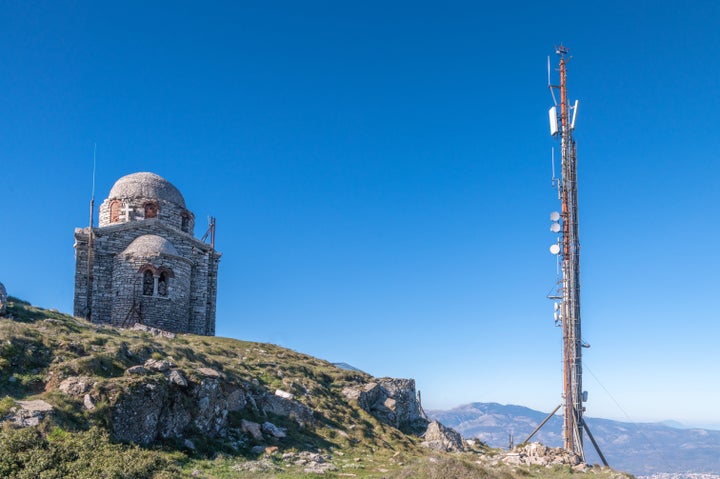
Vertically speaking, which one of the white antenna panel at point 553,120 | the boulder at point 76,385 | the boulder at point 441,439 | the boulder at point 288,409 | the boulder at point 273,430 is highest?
the white antenna panel at point 553,120

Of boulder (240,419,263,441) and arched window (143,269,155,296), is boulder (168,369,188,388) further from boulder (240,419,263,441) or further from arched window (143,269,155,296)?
arched window (143,269,155,296)

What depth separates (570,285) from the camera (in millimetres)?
26562

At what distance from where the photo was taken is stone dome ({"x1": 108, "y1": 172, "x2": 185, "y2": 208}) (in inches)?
1727

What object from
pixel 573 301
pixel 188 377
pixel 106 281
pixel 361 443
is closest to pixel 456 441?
pixel 361 443

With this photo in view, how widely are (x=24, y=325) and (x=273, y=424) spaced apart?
1012 centimetres

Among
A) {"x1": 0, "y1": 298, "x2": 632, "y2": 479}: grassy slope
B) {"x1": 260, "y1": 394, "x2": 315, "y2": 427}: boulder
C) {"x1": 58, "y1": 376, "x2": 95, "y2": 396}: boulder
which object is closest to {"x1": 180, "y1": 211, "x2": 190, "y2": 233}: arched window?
{"x1": 0, "y1": 298, "x2": 632, "y2": 479}: grassy slope

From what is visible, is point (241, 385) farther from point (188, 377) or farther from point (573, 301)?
point (573, 301)

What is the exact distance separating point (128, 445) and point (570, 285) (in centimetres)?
1976

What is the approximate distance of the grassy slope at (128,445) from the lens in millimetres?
14414

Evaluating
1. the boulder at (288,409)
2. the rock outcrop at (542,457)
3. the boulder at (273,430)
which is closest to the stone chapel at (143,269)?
the boulder at (288,409)

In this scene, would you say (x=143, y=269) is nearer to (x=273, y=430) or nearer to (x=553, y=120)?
(x=273, y=430)

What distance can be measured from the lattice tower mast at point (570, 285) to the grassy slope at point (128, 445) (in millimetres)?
4360

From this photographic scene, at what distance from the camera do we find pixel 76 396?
17078mm

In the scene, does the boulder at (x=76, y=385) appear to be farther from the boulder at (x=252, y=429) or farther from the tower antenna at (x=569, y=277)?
the tower antenna at (x=569, y=277)
